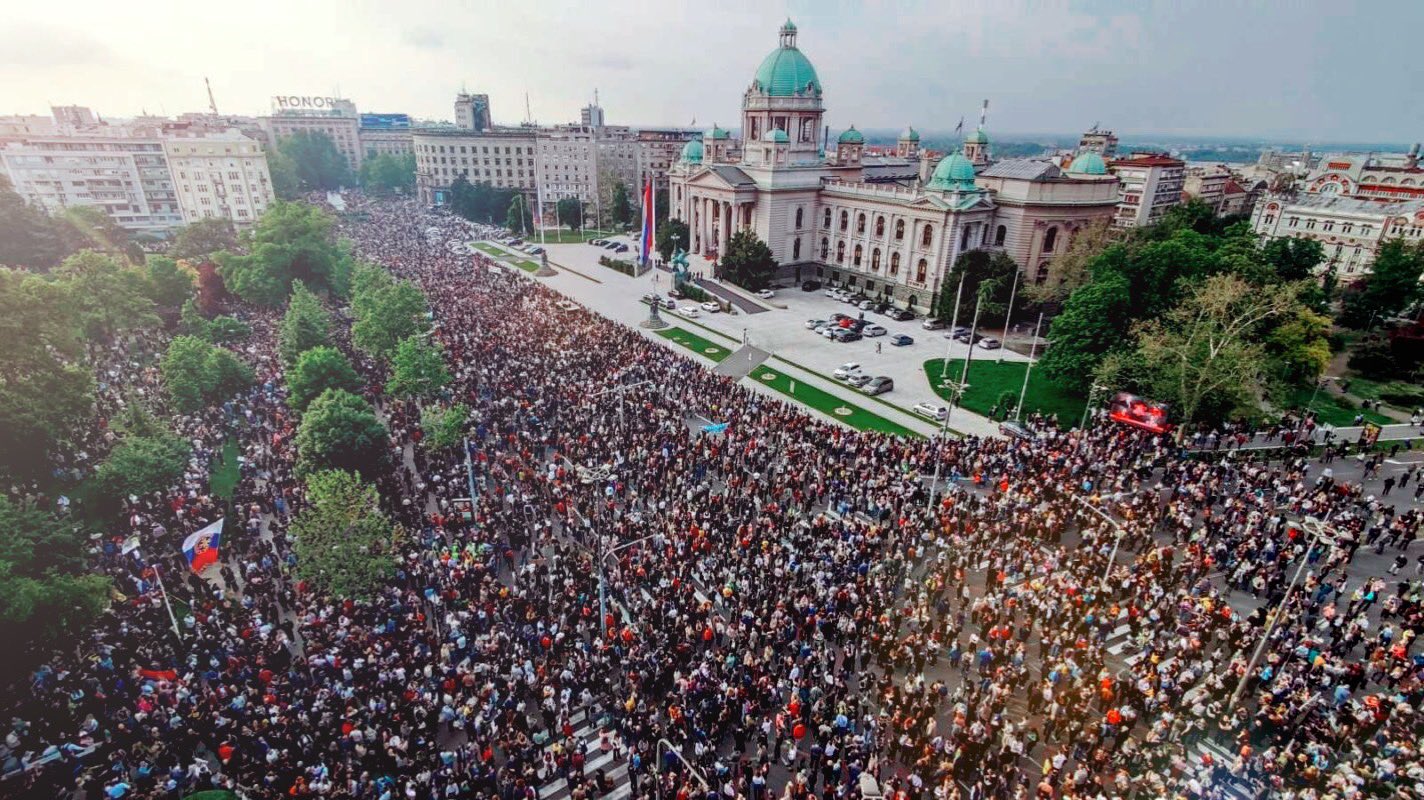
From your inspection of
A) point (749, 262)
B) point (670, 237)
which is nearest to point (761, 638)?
point (749, 262)

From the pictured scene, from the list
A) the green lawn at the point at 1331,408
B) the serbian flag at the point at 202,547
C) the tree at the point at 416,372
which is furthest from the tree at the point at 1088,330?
the serbian flag at the point at 202,547

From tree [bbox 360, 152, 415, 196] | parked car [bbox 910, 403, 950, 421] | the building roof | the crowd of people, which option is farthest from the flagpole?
tree [bbox 360, 152, 415, 196]

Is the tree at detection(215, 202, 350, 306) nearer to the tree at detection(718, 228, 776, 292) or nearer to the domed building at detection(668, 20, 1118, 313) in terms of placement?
the tree at detection(718, 228, 776, 292)

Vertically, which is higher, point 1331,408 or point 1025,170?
point 1025,170

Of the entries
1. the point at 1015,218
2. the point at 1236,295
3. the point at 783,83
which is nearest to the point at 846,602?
the point at 1236,295

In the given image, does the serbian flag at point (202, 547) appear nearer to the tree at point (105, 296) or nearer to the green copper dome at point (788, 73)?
the tree at point (105, 296)

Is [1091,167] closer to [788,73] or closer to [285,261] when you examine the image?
[788,73]

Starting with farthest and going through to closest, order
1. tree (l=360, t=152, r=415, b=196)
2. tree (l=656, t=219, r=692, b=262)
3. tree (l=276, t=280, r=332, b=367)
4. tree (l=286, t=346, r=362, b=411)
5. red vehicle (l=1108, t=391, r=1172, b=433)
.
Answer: tree (l=360, t=152, r=415, b=196), tree (l=656, t=219, r=692, b=262), tree (l=276, t=280, r=332, b=367), red vehicle (l=1108, t=391, r=1172, b=433), tree (l=286, t=346, r=362, b=411)
